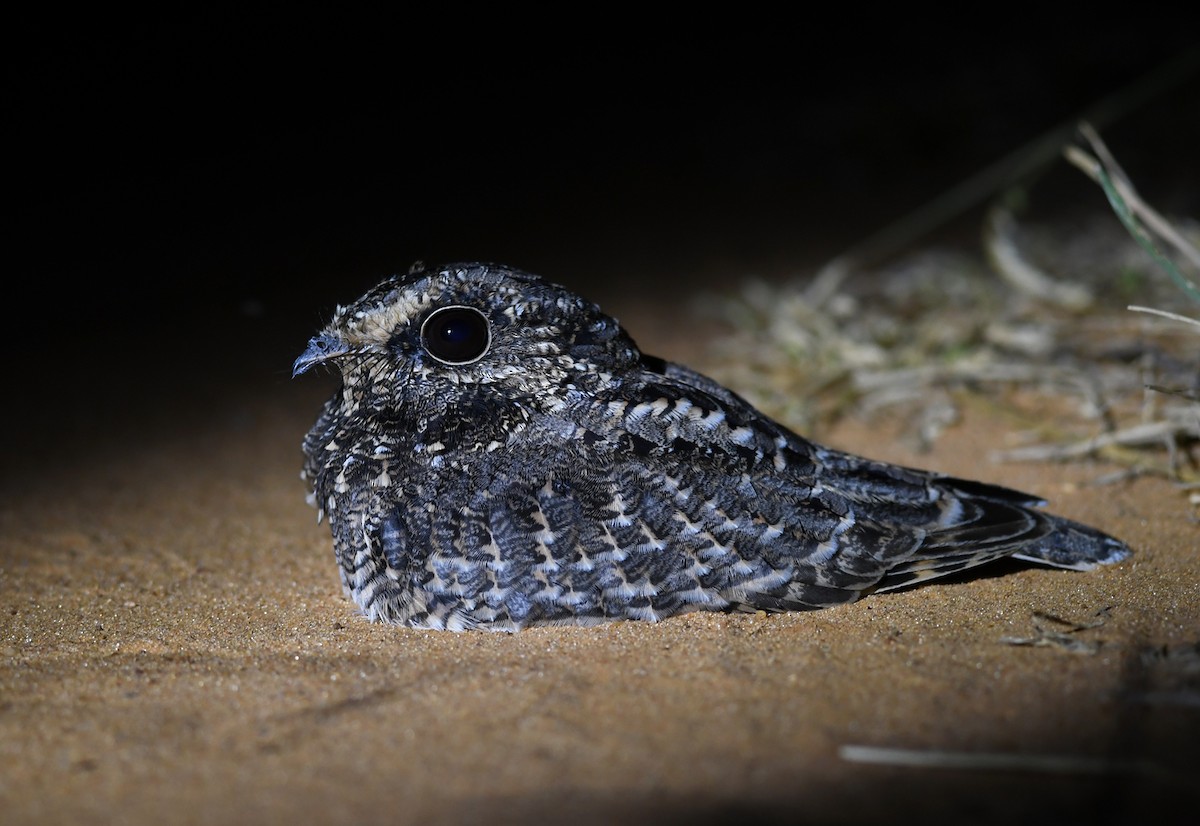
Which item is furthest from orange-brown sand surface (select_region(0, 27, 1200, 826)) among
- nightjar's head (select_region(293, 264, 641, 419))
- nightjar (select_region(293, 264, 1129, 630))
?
nightjar's head (select_region(293, 264, 641, 419))

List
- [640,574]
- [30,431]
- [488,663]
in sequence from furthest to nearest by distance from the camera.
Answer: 1. [30,431]
2. [640,574]
3. [488,663]

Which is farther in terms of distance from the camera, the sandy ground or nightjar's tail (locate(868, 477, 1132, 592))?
nightjar's tail (locate(868, 477, 1132, 592))

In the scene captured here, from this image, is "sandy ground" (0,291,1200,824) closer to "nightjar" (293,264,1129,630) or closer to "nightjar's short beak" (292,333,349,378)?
"nightjar" (293,264,1129,630)

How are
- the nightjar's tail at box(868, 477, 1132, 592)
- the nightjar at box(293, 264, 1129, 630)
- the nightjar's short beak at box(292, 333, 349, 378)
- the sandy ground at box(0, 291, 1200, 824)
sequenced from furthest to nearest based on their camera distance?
the nightjar's short beak at box(292, 333, 349, 378) → the nightjar's tail at box(868, 477, 1132, 592) → the nightjar at box(293, 264, 1129, 630) → the sandy ground at box(0, 291, 1200, 824)

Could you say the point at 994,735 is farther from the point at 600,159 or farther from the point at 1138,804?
the point at 600,159

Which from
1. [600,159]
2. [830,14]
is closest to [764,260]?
[600,159]

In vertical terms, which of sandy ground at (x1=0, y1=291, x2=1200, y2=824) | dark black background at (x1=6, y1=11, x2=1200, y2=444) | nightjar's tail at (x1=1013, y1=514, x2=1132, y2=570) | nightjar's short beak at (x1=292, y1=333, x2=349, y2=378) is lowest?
sandy ground at (x1=0, y1=291, x2=1200, y2=824)

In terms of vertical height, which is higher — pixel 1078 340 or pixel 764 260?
pixel 764 260
